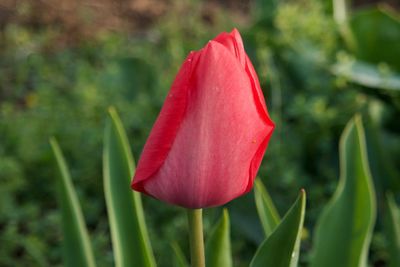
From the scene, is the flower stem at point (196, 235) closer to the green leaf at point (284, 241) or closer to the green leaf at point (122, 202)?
the green leaf at point (284, 241)

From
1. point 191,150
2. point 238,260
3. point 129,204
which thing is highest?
point 191,150

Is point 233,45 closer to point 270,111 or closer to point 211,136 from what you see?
point 211,136

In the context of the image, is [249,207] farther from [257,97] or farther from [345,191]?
[257,97]

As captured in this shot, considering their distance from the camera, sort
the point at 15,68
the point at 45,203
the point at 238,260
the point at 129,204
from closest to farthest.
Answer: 1. the point at 129,204
2. the point at 238,260
3. the point at 45,203
4. the point at 15,68

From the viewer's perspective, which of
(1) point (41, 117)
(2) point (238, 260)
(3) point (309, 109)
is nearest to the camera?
(2) point (238, 260)

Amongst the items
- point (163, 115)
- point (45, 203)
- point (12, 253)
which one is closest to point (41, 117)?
point (45, 203)

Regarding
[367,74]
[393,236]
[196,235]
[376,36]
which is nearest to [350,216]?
[393,236]

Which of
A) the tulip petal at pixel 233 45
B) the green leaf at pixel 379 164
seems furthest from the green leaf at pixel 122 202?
the green leaf at pixel 379 164
